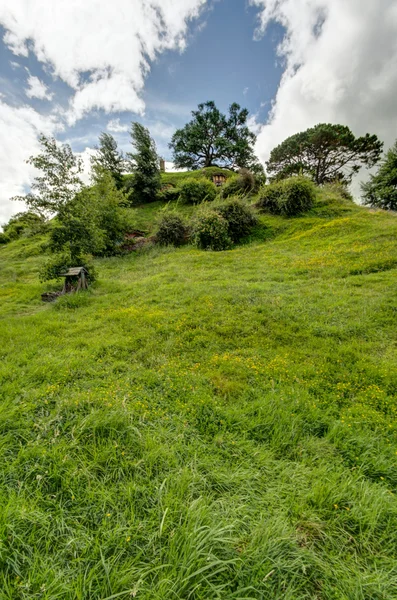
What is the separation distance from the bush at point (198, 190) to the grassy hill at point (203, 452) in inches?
799

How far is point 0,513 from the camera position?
1.82m

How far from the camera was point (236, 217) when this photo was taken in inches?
634

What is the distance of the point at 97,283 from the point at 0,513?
8862 millimetres

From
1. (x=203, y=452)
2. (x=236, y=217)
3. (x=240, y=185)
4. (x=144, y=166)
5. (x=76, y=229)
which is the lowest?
(x=203, y=452)

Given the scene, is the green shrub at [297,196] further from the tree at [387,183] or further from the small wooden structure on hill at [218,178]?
the small wooden structure on hill at [218,178]

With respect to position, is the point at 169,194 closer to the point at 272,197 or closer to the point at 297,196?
the point at 272,197

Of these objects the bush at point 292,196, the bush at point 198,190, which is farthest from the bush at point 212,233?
the bush at point 198,190

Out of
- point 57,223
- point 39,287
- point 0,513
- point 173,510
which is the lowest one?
point 173,510

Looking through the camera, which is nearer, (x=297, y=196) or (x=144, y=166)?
(x=297, y=196)

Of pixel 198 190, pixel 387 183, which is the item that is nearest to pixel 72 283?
pixel 198 190

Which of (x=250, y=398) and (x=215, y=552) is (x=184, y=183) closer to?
(x=250, y=398)

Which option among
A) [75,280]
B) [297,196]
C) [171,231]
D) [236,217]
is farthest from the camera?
[297,196]

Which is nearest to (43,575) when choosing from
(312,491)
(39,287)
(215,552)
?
(215,552)

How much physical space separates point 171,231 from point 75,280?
8.93 meters
